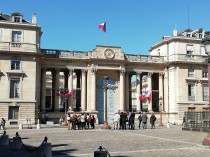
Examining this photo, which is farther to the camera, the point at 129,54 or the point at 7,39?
the point at 129,54

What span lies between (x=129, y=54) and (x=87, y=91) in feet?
30.1

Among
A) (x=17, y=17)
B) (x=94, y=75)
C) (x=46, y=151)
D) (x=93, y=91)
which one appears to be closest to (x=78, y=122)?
(x=93, y=91)

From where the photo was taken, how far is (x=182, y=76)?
175 feet

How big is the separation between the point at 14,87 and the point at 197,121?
24.9 m

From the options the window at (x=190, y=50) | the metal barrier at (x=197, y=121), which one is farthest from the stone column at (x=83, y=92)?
the metal barrier at (x=197, y=121)

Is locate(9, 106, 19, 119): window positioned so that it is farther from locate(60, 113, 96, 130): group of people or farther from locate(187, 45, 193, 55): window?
locate(187, 45, 193, 55): window

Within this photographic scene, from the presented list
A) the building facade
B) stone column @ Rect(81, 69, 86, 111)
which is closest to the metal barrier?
the building facade

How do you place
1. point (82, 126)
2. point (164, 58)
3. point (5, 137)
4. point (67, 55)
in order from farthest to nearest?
point (164, 58) → point (67, 55) → point (82, 126) → point (5, 137)

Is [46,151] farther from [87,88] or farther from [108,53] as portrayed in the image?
[108,53]

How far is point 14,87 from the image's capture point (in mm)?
45375

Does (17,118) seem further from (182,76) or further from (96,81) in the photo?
(182,76)

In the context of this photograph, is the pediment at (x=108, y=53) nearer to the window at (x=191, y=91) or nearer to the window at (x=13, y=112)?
the window at (x=191, y=91)

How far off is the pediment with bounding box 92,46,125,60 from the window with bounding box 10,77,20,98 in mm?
11900

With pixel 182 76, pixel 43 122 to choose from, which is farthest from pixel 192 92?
pixel 43 122
